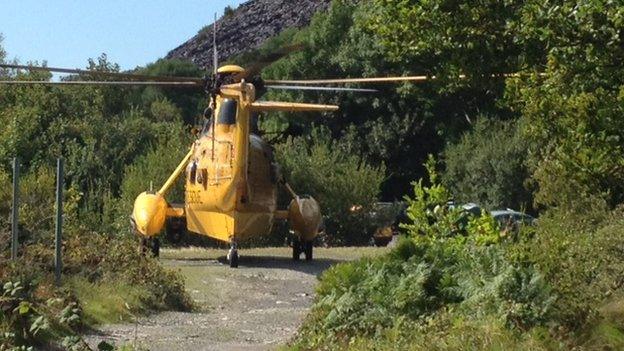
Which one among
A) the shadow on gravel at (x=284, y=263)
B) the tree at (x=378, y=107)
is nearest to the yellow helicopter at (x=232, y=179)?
the shadow on gravel at (x=284, y=263)

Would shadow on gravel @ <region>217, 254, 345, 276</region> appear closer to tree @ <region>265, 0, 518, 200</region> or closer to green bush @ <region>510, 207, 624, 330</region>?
green bush @ <region>510, 207, 624, 330</region>

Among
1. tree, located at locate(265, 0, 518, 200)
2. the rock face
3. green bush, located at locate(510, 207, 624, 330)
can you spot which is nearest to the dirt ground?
green bush, located at locate(510, 207, 624, 330)

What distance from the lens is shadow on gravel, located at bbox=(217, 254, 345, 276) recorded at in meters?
28.8

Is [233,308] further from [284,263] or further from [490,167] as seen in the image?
[490,167]

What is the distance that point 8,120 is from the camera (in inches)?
2089

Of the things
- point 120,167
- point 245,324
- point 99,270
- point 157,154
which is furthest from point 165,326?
point 120,167

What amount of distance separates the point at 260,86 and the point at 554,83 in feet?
54.5

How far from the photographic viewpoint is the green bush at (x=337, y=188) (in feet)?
153

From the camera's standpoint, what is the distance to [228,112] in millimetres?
30219

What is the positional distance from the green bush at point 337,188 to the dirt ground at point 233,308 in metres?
12.1

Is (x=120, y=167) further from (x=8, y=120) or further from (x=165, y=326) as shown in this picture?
(x=165, y=326)

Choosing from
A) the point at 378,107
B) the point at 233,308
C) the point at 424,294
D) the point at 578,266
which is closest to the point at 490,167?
the point at 378,107

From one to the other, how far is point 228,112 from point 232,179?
1.50 m

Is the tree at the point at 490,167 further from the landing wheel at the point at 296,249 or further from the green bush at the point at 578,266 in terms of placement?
the green bush at the point at 578,266
